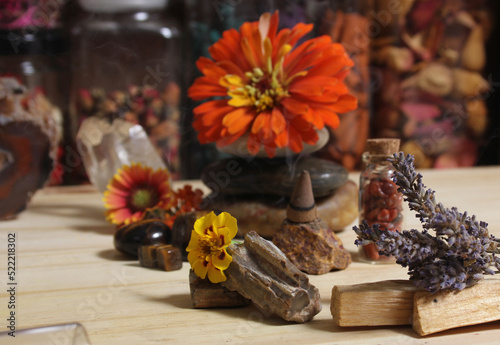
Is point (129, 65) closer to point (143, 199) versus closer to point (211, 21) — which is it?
point (211, 21)

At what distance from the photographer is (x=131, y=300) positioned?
521mm

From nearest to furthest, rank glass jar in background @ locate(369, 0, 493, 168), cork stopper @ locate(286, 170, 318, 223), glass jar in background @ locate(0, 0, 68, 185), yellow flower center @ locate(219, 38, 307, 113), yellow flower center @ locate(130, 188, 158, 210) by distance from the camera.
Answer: cork stopper @ locate(286, 170, 318, 223) → yellow flower center @ locate(219, 38, 307, 113) → yellow flower center @ locate(130, 188, 158, 210) → glass jar in background @ locate(0, 0, 68, 185) → glass jar in background @ locate(369, 0, 493, 168)

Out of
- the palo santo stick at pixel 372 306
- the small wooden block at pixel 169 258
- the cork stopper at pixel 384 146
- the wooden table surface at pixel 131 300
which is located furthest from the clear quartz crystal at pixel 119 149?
the palo santo stick at pixel 372 306

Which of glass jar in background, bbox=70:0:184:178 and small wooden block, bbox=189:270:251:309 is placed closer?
small wooden block, bbox=189:270:251:309

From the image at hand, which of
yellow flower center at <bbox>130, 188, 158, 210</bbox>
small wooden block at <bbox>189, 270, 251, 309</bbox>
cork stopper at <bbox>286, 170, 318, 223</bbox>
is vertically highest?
cork stopper at <bbox>286, 170, 318, 223</bbox>

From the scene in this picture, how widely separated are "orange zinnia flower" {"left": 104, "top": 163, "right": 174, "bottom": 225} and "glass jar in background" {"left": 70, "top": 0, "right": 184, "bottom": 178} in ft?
1.06

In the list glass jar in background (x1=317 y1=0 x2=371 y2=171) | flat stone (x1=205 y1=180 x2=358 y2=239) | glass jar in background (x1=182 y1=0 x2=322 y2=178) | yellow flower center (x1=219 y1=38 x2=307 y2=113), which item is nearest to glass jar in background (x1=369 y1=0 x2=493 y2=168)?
glass jar in background (x1=317 y1=0 x2=371 y2=171)

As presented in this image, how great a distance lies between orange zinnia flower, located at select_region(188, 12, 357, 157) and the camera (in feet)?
2.17

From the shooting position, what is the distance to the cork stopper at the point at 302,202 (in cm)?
57

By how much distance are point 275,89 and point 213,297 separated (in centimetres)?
30

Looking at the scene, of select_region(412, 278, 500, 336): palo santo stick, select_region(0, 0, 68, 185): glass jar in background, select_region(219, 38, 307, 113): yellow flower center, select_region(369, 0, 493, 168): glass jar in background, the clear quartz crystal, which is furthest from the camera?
select_region(369, 0, 493, 168): glass jar in background

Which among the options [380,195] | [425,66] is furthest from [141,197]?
[425,66]

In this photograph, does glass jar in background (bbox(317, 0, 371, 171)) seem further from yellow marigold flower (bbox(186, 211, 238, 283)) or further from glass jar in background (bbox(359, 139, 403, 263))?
yellow marigold flower (bbox(186, 211, 238, 283))

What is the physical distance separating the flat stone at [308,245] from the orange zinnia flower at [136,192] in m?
0.24
